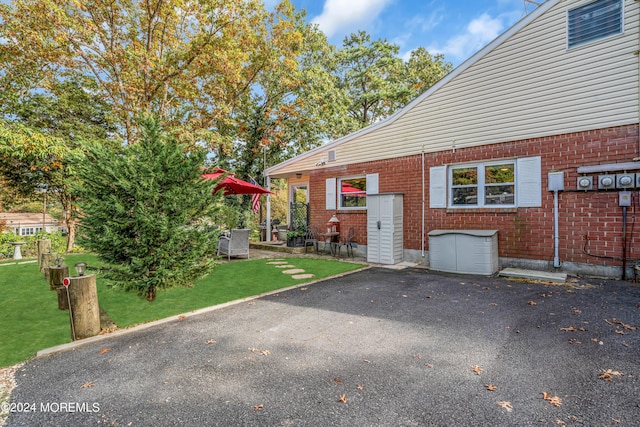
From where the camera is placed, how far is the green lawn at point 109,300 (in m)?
3.67

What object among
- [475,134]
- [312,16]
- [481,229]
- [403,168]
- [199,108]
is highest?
[312,16]

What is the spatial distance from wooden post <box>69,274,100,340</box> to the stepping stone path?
12.7 feet

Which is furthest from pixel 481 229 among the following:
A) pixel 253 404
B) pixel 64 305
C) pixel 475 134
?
pixel 64 305

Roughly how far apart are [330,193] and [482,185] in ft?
16.4

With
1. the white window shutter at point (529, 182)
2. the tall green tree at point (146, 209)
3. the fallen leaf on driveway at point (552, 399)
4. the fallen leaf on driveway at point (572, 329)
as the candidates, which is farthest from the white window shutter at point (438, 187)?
the fallen leaf on driveway at point (552, 399)

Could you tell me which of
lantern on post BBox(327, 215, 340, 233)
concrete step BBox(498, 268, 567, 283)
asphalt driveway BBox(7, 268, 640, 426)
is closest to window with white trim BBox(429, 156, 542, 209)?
concrete step BBox(498, 268, 567, 283)

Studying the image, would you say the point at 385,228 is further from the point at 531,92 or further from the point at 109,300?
the point at 109,300

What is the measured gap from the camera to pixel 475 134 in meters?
7.64

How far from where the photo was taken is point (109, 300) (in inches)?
204

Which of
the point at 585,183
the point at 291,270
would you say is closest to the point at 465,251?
the point at 585,183

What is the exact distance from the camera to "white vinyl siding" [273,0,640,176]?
590 centimetres

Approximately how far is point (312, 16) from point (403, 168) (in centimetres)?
1387

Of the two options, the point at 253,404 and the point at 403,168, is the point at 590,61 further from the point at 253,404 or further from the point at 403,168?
the point at 253,404

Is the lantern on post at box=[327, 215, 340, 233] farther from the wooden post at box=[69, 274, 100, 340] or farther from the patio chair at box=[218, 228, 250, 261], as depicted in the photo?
the wooden post at box=[69, 274, 100, 340]
